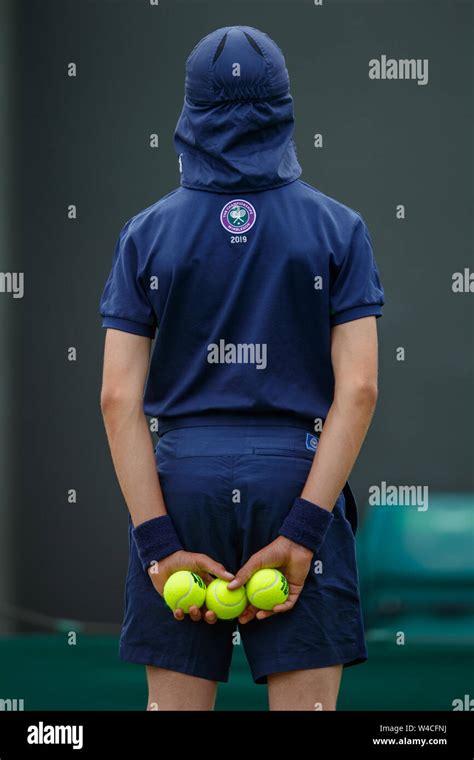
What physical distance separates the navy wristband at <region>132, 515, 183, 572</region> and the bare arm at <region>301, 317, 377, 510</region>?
0.20m

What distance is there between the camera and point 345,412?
1.76 meters

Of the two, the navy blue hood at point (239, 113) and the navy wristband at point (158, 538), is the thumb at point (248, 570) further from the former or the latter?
the navy blue hood at point (239, 113)

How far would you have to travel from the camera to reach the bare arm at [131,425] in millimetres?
1794

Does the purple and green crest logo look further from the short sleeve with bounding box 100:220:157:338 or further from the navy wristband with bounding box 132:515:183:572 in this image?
the navy wristband with bounding box 132:515:183:572

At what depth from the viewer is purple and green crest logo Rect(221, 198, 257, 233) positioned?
1764 mm

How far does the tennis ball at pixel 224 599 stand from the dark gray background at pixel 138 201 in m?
3.36

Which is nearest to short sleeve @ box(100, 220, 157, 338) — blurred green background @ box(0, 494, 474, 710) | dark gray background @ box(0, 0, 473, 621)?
blurred green background @ box(0, 494, 474, 710)

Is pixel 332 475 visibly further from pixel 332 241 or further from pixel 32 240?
pixel 32 240

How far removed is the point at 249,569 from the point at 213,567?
0.05m

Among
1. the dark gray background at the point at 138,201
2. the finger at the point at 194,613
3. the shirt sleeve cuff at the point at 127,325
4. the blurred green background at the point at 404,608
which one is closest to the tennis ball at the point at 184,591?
the finger at the point at 194,613

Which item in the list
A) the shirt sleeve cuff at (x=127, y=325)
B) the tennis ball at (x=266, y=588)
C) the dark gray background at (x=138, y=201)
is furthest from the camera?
the dark gray background at (x=138, y=201)

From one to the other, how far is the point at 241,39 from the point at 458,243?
3.39m

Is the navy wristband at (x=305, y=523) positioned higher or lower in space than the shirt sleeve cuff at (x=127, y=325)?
lower
